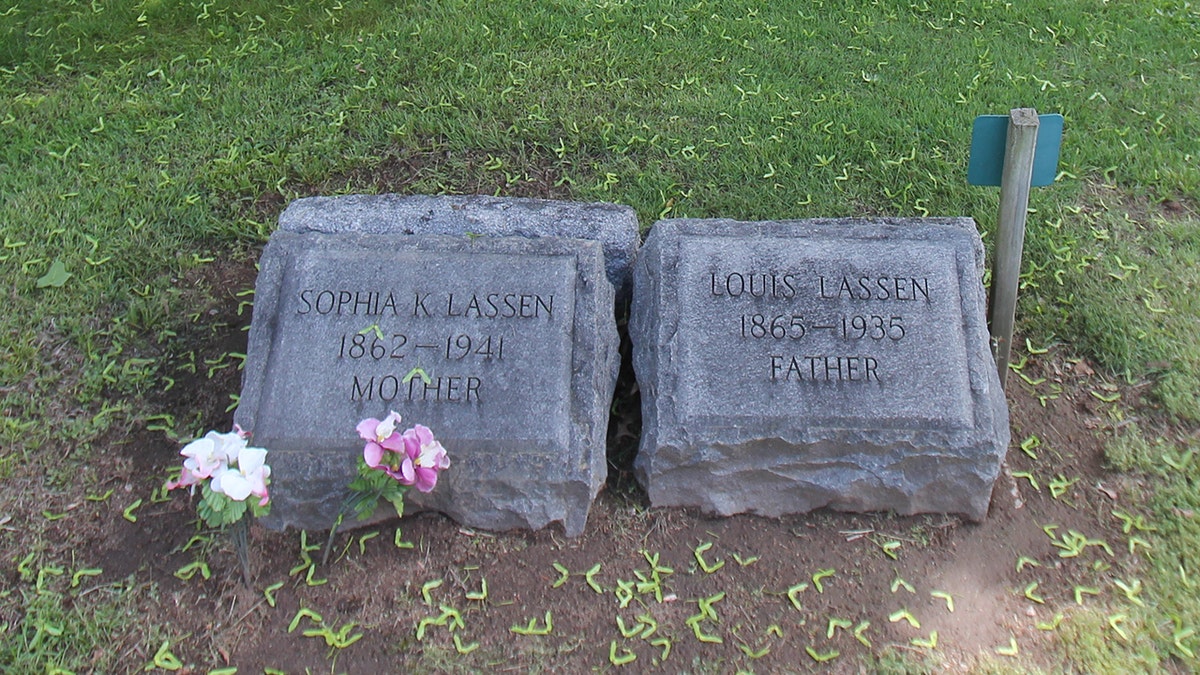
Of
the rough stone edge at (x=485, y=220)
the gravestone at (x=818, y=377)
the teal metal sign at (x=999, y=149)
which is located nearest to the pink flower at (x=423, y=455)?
the gravestone at (x=818, y=377)

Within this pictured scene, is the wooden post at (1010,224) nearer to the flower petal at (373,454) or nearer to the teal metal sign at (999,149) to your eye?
the teal metal sign at (999,149)

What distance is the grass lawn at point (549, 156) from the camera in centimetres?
331

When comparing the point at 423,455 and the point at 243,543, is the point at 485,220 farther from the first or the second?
the point at 243,543

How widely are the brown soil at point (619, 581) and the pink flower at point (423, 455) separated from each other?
350mm

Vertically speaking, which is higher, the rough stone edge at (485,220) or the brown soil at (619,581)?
the rough stone edge at (485,220)

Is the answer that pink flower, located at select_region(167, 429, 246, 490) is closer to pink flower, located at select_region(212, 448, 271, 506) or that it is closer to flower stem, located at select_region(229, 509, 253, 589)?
pink flower, located at select_region(212, 448, 271, 506)

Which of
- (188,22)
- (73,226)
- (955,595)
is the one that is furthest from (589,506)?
(188,22)

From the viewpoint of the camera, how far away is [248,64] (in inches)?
207

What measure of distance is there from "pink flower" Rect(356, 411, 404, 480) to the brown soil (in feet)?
1.32

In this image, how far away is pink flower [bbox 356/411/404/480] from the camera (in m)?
2.71

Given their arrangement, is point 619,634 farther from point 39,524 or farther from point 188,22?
point 188,22

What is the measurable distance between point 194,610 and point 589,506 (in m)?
1.11

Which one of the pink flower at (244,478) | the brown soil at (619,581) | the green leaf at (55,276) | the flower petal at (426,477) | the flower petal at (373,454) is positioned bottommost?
the brown soil at (619,581)

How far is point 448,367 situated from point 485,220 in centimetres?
74
